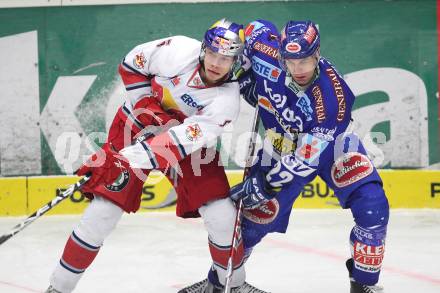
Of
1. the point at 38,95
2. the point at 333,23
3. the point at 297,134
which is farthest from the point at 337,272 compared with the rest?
the point at 38,95

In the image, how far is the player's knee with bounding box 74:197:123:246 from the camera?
3.20 meters

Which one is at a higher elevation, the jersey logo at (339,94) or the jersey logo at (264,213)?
the jersey logo at (339,94)

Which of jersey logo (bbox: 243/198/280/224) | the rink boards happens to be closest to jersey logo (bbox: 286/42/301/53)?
jersey logo (bbox: 243/198/280/224)

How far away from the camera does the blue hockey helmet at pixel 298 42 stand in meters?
3.20

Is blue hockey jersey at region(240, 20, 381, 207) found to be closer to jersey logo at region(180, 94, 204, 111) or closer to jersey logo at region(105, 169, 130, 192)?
jersey logo at region(180, 94, 204, 111)

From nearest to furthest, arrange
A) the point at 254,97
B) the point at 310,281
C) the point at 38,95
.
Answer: the point at 254,97, the point at 310,281, the point at 38,95

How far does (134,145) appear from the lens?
10.9 ft

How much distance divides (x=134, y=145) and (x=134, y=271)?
973 millimetres

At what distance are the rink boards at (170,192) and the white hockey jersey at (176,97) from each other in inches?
72.4

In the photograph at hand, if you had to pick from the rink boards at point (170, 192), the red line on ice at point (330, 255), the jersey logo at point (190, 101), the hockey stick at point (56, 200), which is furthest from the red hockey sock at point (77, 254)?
the rink boards at point (170, 192)

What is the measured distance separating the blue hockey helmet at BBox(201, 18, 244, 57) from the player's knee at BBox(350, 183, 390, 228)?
0.72m

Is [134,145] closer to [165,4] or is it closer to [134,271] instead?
[134,271]

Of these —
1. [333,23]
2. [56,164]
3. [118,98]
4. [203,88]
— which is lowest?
[56,164]

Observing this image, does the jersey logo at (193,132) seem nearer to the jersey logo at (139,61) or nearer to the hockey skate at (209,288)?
the jersey logo at (139,61)
